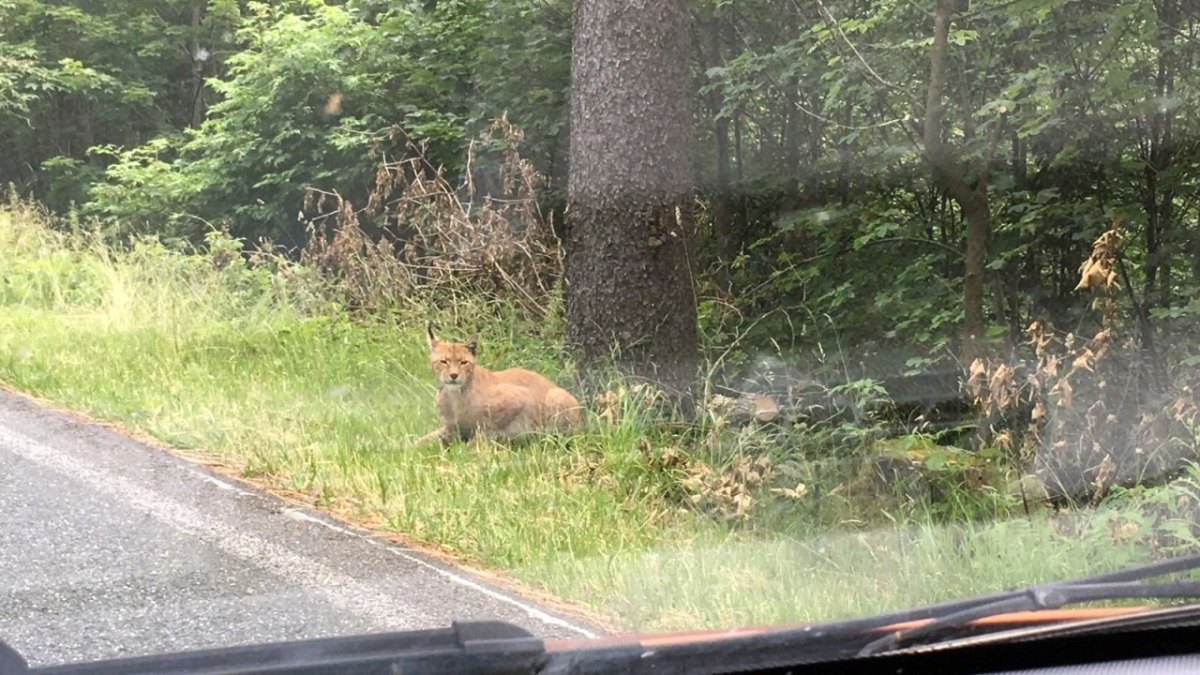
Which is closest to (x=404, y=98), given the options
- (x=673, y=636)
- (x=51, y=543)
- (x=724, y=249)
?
(x=724, y=249)

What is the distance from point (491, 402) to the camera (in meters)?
7.00

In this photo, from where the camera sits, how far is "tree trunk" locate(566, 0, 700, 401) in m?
7.26

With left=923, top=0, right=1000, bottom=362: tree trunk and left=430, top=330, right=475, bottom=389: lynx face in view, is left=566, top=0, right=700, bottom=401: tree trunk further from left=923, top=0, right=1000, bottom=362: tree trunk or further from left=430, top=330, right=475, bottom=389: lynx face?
left=923, top=0, right=1000, bottom=362: tree trunk

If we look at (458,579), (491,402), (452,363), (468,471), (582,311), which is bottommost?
(458,579)

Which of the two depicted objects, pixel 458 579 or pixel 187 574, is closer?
pixel 187 574

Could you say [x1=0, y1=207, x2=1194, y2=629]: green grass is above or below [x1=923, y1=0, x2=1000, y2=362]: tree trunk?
below

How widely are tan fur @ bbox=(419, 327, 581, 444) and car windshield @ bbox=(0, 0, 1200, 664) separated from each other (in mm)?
27

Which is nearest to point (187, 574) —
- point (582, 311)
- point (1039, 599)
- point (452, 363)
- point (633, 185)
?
point (452, 363)

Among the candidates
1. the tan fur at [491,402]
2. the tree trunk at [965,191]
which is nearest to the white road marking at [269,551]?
the tan fur at [491,402]

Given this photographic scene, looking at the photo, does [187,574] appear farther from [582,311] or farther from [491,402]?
[582,311]

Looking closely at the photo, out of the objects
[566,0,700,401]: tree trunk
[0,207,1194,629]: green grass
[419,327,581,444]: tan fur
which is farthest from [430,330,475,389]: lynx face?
[566,0,700,401]: tree trunk

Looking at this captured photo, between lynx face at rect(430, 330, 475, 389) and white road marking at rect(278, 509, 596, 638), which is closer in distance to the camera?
white road marking at rect(278, 509, 596, 638)

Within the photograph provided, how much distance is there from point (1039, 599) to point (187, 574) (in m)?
3.22

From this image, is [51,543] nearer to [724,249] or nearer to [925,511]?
[925,511]
